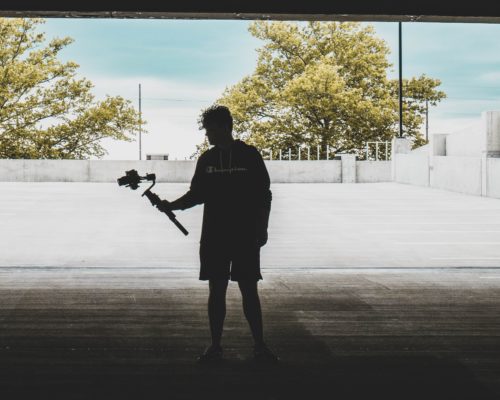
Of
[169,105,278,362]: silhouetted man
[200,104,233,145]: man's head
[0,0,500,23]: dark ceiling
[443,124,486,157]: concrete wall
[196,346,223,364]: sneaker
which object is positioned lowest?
[196,346,223,364]: sneaker

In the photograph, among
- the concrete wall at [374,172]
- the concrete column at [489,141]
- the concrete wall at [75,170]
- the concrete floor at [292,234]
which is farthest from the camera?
the concrete wall at [374,172]

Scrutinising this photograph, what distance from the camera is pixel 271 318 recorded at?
7188mm

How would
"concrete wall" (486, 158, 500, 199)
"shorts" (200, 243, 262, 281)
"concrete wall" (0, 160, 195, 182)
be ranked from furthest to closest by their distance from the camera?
"concrete wall" (0, 160, 195, 182) < "concrete wall" (486, 158, 500, 199) < "shorts" (200, 243, 262, 281)

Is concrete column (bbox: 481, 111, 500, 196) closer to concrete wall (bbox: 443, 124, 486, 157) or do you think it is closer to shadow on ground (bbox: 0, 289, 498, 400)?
concrete wall (bbox: 443, 124, 486, 157)

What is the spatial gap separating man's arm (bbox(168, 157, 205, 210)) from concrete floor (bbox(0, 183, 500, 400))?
113 cm

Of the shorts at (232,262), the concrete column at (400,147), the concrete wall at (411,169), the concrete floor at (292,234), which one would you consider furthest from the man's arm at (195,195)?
the concrete column at (400,147)

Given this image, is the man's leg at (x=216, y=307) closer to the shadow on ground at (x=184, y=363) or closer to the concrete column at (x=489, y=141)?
the shadow on ground at (x=184, y=363)

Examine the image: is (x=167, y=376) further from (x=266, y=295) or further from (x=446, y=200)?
(x=446, y=200)

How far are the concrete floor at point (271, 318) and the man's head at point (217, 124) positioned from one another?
62.2 inches

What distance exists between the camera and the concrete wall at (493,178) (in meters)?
27.2


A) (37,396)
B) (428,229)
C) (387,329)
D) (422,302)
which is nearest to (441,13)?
(422,302)

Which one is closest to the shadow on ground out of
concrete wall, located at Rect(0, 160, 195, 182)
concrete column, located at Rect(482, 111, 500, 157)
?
concrete column, located at Rect(482, 111, 500, 157)

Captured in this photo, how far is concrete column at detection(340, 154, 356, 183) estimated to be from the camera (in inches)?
1656

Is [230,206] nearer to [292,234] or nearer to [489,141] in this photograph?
[292,234]
